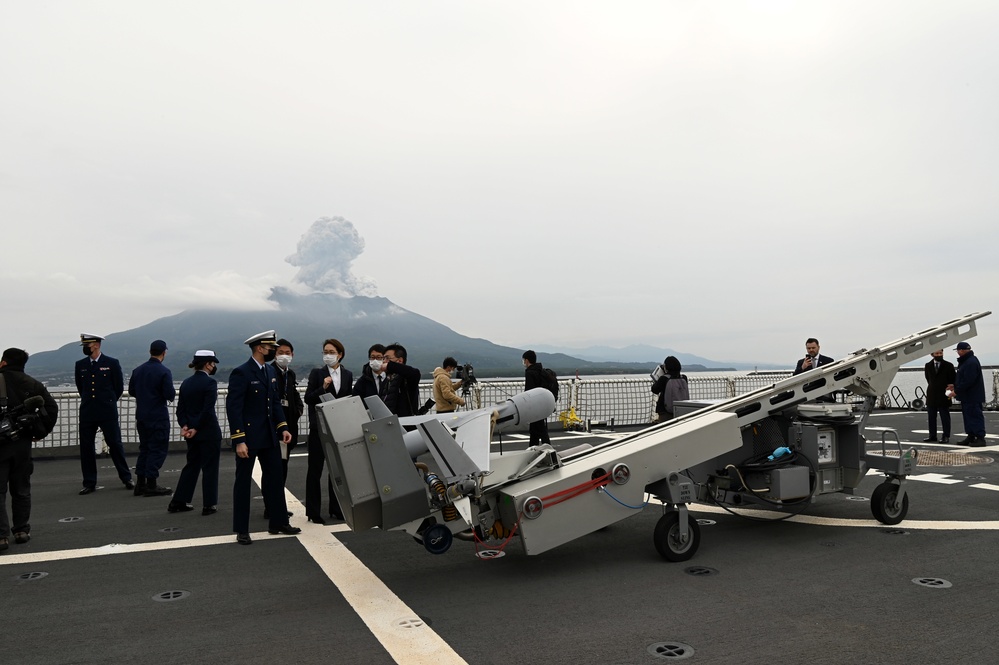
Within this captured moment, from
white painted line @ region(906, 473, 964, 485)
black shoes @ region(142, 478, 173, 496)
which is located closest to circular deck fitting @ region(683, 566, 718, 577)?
white painted line @ region(906, 473, 964, 485)

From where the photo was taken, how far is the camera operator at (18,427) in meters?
6.30

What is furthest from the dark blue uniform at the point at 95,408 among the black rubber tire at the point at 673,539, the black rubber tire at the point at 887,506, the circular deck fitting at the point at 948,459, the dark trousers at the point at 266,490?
the circular deck fitting at the point at 948,459

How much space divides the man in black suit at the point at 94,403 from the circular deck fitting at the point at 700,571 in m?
8.09

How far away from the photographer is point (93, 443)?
30.7 ft

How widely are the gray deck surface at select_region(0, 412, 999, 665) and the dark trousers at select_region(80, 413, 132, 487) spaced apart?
2.19 metres

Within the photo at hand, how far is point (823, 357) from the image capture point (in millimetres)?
9516

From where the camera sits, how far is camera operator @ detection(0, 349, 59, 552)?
6297 millimetres

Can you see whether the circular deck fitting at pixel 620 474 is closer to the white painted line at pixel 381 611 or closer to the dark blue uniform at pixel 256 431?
the white painted line at pixel 381 611

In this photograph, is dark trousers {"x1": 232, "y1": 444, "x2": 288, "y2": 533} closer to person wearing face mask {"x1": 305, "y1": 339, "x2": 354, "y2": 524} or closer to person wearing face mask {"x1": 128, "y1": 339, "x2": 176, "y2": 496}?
person wearing face mask {"x1": 305, "y1": 339, "x2": 354, "y2": 524}

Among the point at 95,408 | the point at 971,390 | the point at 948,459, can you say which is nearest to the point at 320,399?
the point at 95,408

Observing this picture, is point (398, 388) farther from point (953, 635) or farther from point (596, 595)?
point (953, 635)

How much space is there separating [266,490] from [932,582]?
6015 mm

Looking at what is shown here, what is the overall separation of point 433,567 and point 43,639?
2.70m

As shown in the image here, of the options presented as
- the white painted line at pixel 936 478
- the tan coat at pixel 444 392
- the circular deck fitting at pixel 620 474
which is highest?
the tan coat at pixel 444 392
